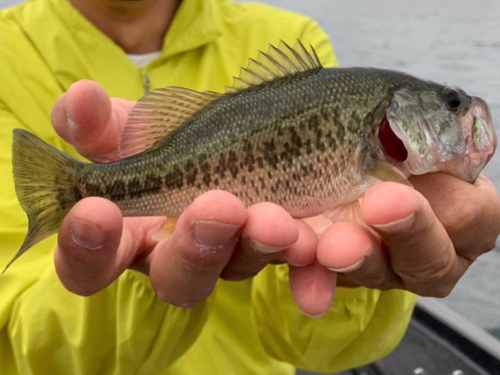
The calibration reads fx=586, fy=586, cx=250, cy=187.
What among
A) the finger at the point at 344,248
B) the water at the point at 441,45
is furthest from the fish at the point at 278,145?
the water at the point at 441,45

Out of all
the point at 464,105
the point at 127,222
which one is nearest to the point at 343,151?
the point at 464,105

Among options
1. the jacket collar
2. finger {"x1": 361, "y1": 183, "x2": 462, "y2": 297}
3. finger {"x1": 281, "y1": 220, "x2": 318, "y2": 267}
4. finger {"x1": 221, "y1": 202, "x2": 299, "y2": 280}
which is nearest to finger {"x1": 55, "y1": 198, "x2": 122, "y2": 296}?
finger {"x1": 221, "y1": 202, "x2": 299, "y2": 280}

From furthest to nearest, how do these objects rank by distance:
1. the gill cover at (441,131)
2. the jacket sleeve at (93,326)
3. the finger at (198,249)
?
the jacket sleeve at (93,326), the gill cover at (441,131), the finger at (198,249)

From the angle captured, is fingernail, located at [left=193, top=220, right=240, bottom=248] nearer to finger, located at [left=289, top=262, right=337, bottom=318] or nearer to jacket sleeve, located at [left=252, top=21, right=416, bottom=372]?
finger, located at [left=289, top=262, right=337, bottom=318]

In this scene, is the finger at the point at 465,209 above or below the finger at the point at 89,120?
below

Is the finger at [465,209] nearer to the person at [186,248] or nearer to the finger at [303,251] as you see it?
the person at [186,248]

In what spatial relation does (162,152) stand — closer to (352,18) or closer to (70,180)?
(70,180)
